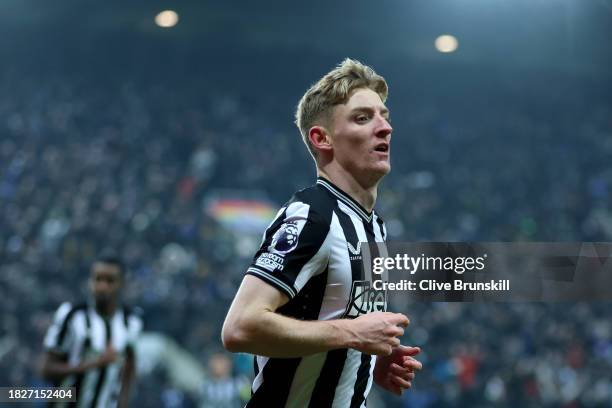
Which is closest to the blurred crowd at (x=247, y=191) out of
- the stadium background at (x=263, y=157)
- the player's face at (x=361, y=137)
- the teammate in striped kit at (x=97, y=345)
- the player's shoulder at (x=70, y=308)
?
the stadium background at (x=263, y=157)

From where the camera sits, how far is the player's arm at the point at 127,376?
6.28 m

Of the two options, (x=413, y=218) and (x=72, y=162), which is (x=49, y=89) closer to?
(x=72, y=162)

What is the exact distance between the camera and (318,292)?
9.09ft

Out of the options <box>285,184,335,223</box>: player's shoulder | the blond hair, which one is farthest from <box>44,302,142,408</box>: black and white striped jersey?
<box>285,184,335,223</box>: player's shoulder

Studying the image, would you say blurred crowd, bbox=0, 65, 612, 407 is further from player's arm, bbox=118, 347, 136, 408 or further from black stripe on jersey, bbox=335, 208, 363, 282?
black stripe on jersey, bbox=335, 208, 363, 282

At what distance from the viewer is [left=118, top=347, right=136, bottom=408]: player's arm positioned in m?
6.28

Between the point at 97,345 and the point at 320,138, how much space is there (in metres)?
3.95

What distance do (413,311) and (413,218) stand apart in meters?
3.54

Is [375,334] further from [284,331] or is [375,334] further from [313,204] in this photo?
[313,204]

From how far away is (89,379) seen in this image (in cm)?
632

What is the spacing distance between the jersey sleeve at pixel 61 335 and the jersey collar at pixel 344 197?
3.86 metres

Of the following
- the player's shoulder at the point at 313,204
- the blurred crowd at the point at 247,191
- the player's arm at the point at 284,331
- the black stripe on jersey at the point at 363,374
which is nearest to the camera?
the player's arm at the point at 284,331

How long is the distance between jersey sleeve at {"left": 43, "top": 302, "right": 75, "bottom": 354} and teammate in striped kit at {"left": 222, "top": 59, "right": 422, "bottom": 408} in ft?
12.2

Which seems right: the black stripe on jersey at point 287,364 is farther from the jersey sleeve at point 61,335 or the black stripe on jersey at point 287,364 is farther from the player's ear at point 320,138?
the jersey sleeve at point 61,335
